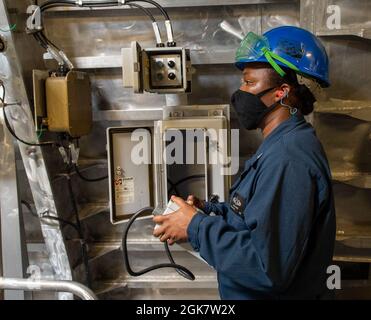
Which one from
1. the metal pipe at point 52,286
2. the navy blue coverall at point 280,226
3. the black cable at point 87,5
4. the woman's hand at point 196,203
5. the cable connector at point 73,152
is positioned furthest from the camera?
the cable connector at point 73,152

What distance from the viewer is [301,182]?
0.92m

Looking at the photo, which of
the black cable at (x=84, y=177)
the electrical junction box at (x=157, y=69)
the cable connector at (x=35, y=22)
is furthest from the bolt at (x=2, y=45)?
the black cable at (x=84, y=177)

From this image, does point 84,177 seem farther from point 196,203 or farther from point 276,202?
point 276,202

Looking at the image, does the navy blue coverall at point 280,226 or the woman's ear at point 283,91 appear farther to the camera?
the woman's ear at point 283,91

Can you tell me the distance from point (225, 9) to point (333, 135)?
69cm

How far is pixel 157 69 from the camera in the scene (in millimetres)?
1418

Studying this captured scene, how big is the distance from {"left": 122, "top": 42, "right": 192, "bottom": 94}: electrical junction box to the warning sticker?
415 mm

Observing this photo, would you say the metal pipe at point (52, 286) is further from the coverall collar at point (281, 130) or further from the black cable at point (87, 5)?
the black cable at point (87, 5)

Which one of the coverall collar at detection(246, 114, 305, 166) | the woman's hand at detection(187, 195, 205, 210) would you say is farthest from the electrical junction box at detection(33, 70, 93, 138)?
the coverall collar at detection(246, 114, 305, 166)

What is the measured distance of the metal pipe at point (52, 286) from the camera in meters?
1.04

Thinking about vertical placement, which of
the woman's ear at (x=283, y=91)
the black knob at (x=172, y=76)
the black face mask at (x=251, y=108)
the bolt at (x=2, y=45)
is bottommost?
the black face mask at (x=251, y=108)

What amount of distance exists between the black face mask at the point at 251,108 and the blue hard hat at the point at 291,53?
0.09m

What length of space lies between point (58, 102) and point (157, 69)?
0.39 metres

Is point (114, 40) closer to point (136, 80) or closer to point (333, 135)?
point (136, 80)
